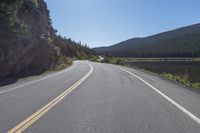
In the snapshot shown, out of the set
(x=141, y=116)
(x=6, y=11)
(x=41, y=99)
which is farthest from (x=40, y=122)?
(x=6, y=11)

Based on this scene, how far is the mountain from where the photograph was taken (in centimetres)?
2223

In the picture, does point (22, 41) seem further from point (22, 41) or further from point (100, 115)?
point (100, 115)

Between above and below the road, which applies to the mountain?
above

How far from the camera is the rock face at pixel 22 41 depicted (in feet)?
72.9

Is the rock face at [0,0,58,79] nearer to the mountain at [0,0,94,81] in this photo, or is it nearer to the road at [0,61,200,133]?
the mountain at [0,0,94,81]

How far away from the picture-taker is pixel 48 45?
3509cm

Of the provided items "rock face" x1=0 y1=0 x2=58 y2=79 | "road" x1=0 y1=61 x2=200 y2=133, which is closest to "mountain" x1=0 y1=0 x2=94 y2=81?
"rock face" x1=0 y1=0 x2=58 y2=79

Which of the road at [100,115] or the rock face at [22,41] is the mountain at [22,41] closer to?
the rock face at [22,41]

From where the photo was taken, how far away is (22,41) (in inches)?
1022

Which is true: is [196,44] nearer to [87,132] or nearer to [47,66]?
[47,66]

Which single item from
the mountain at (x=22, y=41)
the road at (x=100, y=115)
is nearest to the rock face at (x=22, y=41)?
the mountain at (x=22, y=41)

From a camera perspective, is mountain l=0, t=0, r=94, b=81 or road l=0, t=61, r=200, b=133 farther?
mountain l=0, t=0, r=94, b=81

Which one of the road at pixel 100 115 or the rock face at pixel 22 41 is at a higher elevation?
the rock face at pixel 22 41

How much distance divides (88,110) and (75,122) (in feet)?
5.39
